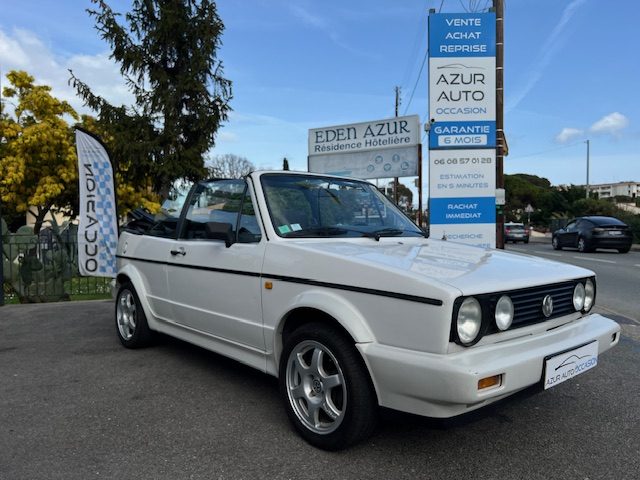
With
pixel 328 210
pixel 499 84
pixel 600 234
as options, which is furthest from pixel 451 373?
pixel 600 234

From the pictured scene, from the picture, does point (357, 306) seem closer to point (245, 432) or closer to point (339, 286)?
point (339, 286)

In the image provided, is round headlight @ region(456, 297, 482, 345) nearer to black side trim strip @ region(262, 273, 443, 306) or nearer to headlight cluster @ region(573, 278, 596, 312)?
black side trim strip @ region(262, 273, 443, 306)

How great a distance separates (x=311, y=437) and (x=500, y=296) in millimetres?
Result: 1358

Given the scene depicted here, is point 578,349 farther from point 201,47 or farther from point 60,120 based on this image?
point 60,120

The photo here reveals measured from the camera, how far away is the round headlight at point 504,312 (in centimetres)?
254

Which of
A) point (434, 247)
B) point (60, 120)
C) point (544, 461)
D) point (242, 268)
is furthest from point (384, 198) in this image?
point (60, 120)

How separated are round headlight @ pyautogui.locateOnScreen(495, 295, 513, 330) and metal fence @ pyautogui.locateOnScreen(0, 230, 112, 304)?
817 centimetres

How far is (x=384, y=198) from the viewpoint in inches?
177

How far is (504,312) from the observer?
8.44 ft

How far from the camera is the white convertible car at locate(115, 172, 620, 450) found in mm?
2418

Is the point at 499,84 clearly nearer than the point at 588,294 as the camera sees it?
No

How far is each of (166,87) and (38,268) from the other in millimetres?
8405

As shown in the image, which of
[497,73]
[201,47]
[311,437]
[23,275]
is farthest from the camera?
[201,47]

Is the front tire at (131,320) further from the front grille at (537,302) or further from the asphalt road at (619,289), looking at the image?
the asphalt road at (619,289)
